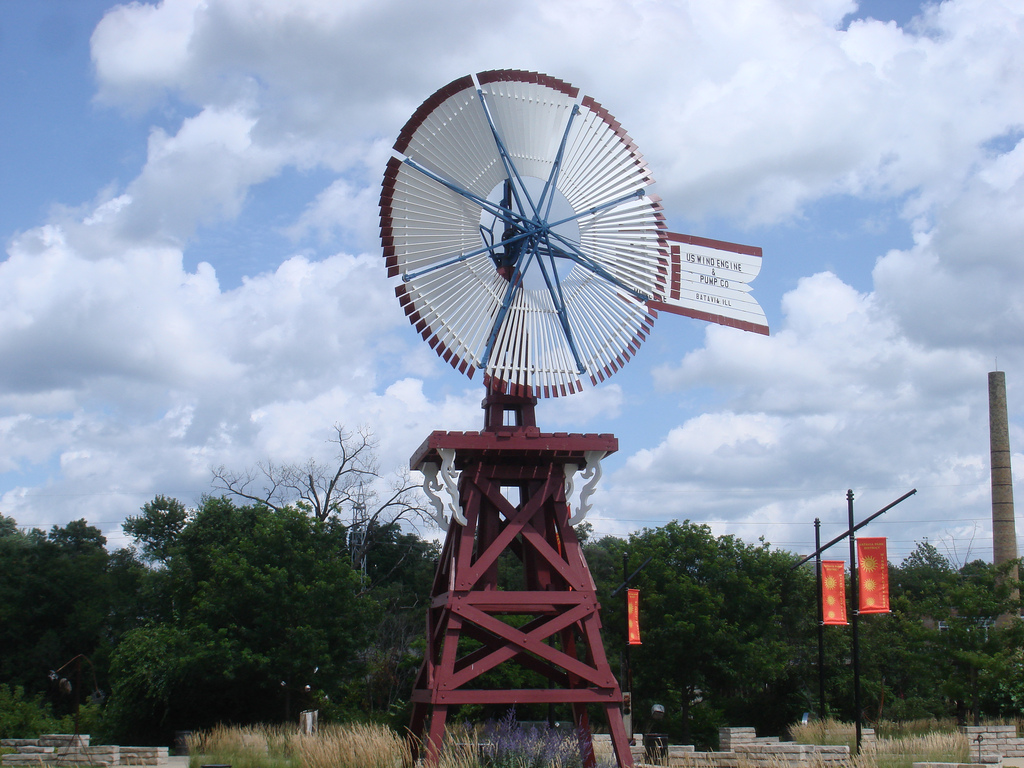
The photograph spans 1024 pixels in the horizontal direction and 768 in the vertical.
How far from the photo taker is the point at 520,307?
1542 cm

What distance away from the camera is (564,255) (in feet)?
51.8

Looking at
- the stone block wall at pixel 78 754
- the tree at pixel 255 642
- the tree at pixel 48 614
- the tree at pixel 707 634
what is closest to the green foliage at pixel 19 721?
the tree at pixel 255 642

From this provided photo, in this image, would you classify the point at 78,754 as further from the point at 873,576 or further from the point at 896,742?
the point at 896,742

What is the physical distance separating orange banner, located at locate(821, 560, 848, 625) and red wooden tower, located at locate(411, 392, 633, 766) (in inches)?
304

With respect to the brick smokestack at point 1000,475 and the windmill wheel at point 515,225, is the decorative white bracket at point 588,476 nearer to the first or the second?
the windmill wheel at point 515,225

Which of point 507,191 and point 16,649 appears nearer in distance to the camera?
point 507,191

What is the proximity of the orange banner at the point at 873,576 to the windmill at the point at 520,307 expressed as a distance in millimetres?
6192

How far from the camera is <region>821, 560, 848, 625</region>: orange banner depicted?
21.0 meters

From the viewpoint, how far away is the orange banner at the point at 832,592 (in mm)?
20984

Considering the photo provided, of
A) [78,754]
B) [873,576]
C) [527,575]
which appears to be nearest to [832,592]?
[873,576]

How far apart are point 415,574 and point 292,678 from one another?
73.3 feet

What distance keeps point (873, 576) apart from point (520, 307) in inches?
397

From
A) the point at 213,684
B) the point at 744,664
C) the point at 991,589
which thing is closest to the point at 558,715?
the point at 744,664

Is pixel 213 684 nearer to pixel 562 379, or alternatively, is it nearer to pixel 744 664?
pixel 744 664
